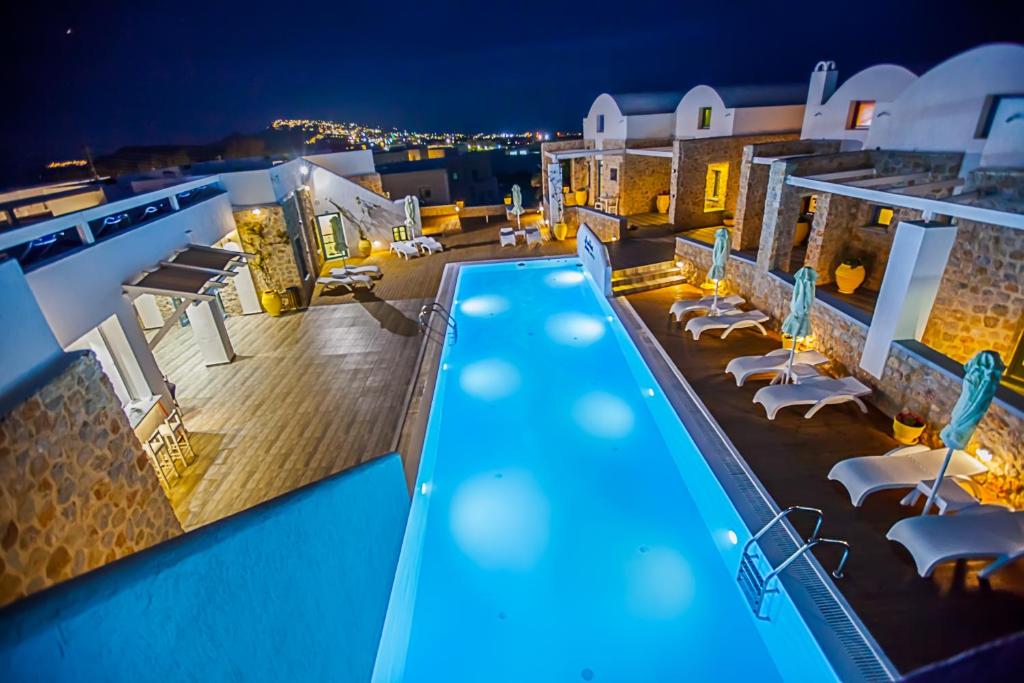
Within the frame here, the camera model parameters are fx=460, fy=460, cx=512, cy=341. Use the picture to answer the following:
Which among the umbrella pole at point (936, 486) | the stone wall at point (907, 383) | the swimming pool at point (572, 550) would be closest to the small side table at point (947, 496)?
the umbrella pole at point (936, 486)

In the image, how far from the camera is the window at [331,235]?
16703mm

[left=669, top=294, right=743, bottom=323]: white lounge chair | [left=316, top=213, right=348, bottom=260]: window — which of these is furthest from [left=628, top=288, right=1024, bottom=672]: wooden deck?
[left=316, top=213, right=348, bottom=260]: window

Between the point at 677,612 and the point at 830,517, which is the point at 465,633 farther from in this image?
the point at 830,517

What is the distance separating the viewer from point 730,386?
847cm

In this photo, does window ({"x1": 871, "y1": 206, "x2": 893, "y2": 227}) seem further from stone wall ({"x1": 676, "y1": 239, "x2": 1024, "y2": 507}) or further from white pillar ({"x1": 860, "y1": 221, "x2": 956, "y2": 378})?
white pillar ({"x1": 860, "y1": 221, "x2": 956, "y2": 378})

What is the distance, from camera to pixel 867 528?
5.57 meters

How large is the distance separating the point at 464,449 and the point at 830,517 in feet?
17.4

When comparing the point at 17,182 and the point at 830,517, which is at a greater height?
the point at 17,182

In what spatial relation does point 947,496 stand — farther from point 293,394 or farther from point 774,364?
point 293,394

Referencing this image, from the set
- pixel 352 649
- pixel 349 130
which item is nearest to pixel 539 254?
pixel 352 649

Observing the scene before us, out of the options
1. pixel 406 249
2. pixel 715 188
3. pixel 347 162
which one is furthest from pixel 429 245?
pixel 715 188

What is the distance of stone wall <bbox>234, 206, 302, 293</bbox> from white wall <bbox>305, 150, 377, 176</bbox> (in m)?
7.96

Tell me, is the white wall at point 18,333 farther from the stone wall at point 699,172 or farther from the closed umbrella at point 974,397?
the stone wall at point 699,172

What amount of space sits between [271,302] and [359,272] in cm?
317
